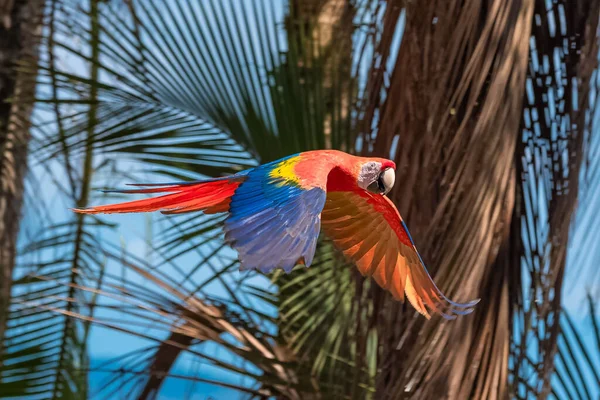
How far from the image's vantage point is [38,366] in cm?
250

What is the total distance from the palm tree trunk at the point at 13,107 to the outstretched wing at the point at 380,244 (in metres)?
1.25

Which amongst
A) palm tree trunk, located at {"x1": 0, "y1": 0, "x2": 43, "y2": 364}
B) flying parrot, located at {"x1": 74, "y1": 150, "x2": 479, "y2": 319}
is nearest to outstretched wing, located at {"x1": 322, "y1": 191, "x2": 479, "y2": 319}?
flying parrot, located at {"x1": 74, "y1": 150, "x2": 479, "y2": 319}

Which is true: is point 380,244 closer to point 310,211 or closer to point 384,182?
point 384,182

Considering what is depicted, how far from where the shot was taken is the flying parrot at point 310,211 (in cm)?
94

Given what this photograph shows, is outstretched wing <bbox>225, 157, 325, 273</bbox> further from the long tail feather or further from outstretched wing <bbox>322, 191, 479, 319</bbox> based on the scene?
outstretched wing <bbox>322, 191, 479, 319</bbox>

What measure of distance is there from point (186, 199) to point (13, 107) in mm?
1407

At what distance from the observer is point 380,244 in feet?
4.72

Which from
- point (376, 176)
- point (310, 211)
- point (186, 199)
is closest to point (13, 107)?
point (186, 199)

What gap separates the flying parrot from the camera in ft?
3.10

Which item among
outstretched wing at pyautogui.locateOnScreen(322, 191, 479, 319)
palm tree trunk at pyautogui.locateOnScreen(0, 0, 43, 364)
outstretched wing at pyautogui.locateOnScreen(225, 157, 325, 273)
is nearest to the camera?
outstretched wing at pyautogui.locateOnScreen(225, 157, 325, 273)

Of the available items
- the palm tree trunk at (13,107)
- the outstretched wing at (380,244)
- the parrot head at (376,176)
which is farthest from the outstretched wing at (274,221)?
the palm tree trunk at (13,107)

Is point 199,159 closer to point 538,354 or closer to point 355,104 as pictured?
point 355,104

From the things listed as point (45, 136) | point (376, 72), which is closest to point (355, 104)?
point (376, 72)

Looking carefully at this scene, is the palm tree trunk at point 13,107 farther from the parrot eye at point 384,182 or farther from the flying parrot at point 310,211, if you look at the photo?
the parrot eye at point 384,182
